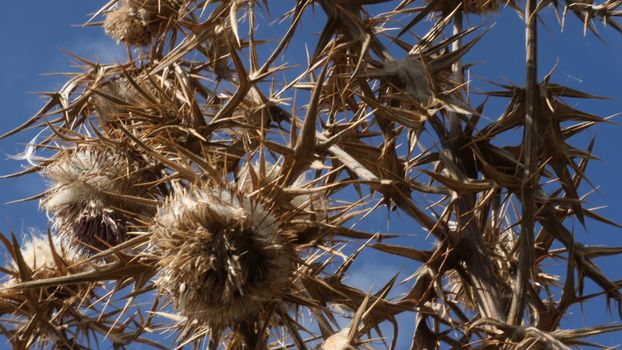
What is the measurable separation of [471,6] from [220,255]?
1.92 m

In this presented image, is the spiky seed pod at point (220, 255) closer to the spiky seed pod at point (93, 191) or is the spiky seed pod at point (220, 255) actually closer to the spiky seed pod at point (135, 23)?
the spiky seed pod at point (93, 191)

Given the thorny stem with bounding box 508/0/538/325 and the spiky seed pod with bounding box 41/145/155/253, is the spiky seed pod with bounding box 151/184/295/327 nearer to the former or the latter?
the thorny stem with bounding box 508/0/538/325

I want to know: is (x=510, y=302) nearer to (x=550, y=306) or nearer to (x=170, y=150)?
(x=550, y=306)

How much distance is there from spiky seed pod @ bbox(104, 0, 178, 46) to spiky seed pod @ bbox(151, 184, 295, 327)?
1.92 metres

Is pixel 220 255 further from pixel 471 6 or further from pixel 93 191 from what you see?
pixel 471 6

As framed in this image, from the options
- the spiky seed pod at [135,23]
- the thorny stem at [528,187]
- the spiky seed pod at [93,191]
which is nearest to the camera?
the thorny stem at [528,187]

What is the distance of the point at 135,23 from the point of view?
4.08 m

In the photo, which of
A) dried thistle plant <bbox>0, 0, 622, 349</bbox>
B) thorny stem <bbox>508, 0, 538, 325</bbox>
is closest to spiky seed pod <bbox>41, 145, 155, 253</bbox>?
dried thistle plant <bbox>0, 0, 622, 349</bbox>

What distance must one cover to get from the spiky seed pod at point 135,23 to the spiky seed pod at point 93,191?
92cm

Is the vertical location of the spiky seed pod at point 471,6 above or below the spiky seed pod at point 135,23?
below

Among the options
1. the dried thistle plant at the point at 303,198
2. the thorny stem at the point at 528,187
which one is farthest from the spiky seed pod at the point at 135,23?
the thorny stem at the point at 528,187

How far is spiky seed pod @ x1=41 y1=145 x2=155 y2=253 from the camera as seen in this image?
316 centimetres

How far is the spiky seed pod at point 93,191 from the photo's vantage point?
10.4 ft

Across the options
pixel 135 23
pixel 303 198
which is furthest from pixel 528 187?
pixel 135 23
